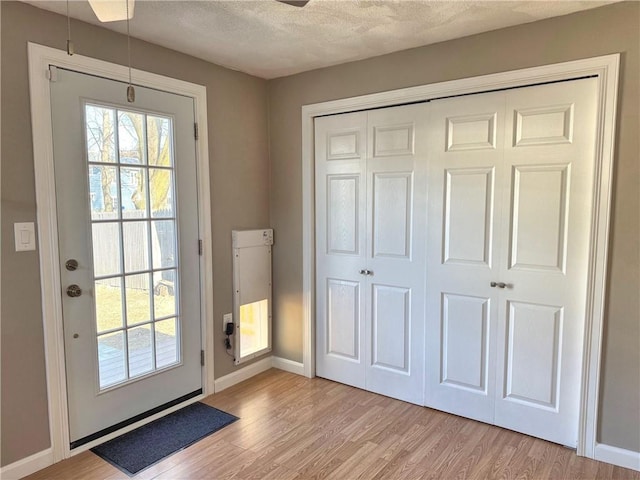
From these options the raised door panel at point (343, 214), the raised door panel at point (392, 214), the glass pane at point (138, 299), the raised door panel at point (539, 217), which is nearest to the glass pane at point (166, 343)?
the glass pane at point (138, 299)

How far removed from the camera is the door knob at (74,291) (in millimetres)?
2306

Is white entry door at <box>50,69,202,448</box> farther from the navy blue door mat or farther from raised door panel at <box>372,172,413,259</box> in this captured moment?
raised door panel at <box>372,172,413,259</box>

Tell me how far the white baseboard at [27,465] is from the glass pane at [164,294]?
90 centimetres

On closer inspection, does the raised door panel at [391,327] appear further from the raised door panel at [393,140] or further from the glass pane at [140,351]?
the glass pane at [140,351]

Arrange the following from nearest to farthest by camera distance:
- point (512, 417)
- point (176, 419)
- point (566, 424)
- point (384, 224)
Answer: point (566, 424)
point (512, 417)
point (176, 419)
point (384, 224)

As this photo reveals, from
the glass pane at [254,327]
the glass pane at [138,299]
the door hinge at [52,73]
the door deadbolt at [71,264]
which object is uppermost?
the door hinge at [52,73]

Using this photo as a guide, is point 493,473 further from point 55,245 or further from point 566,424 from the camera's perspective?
point 55,245

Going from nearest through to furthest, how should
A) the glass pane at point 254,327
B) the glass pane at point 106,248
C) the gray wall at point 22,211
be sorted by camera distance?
the gray wall at point 22,211, the glass pane at point 106,248, the glass pane at point 254,327

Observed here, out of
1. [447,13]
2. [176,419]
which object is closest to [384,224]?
[447,13]

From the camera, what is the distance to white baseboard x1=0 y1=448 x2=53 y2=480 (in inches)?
83.0

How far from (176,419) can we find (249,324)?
3.02 ft

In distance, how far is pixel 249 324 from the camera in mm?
3455

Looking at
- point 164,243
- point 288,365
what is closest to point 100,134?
point 164,243

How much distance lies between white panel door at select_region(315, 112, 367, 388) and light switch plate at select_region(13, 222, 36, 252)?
1.85 metres
